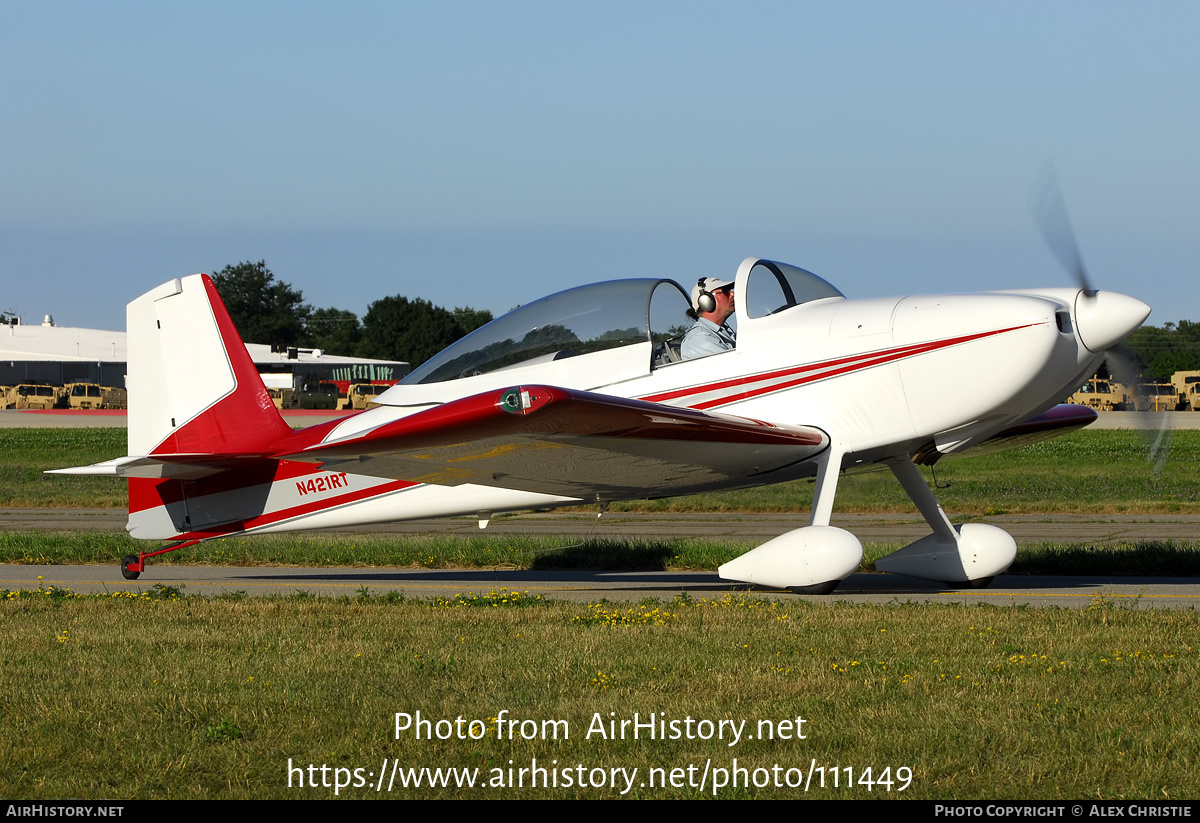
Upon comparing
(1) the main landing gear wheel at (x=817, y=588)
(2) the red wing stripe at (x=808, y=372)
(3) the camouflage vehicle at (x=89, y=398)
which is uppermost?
(3) the camouflage vehicle at (x=89, y=398)

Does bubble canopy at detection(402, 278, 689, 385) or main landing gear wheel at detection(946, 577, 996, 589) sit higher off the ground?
bubble canopy at detection(402, 278, 689, 385)

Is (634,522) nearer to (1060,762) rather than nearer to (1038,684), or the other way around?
(1038,684)

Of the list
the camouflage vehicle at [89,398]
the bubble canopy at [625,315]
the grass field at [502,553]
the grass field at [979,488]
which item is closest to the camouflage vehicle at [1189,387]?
the grass field at [979,488]

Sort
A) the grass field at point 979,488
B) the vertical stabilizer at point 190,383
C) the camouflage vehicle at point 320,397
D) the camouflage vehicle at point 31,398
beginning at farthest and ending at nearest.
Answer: the camouflage vehicle at point 31,398, the camouflage vehicle at point 320,397, the grass field at point 979,488, the vertical stabilizer at point 190,383

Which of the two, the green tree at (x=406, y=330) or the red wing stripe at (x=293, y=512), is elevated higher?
the green tree at (x=406, y=330)

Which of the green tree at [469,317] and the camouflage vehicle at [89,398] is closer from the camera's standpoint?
the camouflage vehicle at [89,398]

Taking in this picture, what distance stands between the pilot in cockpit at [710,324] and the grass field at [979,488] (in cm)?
210

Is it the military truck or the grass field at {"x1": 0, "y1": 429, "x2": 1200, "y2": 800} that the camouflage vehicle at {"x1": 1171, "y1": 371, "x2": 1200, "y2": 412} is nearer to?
the military truck

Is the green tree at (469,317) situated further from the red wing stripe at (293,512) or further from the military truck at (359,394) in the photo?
the red wing stripe at (293,512)

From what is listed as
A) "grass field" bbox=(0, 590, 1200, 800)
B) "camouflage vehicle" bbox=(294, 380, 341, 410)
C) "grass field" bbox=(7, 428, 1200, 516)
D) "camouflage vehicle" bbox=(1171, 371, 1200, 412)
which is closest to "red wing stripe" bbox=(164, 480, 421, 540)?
"grass field" bbox=(0, 590, 1200, 800)

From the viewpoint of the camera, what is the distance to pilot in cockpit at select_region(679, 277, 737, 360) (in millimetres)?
9219

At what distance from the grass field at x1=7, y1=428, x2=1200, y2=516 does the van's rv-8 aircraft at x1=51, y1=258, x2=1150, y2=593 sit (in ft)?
5.59

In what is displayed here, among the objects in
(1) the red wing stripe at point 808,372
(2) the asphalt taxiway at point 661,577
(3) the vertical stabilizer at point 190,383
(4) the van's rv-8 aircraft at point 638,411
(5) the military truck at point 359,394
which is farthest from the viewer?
(5) the military truck at point 359,394

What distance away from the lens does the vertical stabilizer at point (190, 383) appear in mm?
10531
